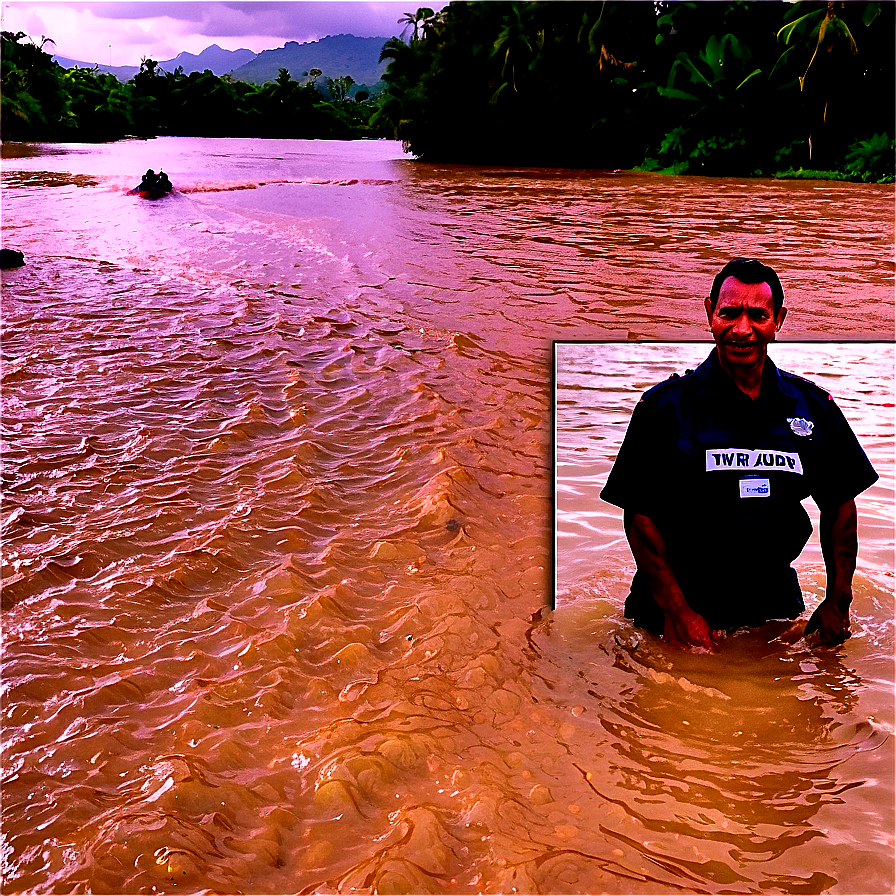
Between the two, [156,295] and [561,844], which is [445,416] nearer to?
[561,844]

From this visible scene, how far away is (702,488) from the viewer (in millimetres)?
2492

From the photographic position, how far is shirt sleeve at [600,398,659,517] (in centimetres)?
254

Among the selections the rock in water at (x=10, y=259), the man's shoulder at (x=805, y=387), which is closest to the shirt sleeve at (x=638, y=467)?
the man's shoulder at (x=805, y=387)

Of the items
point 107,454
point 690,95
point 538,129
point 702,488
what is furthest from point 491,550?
point 538,129

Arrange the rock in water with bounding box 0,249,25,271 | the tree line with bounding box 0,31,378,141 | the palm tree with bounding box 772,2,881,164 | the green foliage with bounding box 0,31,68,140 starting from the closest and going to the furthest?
the rock in water with bounding box 0,249,25,271 < the palm tree with bounding box 772,2,881,164 < the green foliage with bounding box 0,31,68,140 < the tree line with bounding box 0,31,378,141

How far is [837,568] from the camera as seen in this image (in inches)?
102

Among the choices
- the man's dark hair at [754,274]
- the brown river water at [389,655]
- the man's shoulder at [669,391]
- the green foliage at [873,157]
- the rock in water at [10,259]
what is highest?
the green foliage at [873,157]

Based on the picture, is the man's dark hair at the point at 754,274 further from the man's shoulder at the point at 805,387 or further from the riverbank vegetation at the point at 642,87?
the riverbank vegetation at the point at 642,87

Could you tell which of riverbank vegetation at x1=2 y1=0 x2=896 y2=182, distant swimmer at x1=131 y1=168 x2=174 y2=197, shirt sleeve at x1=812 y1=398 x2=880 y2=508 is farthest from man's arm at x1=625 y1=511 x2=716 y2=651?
riverbank vegetation at x1=2 y1=0 x2=896 y2=182

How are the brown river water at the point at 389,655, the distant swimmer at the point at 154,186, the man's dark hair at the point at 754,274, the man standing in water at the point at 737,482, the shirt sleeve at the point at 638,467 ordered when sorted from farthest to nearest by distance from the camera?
the distant swimmer at the point at 154,186, the shirt sleeve at the point at 638,467, the man standing in water at the point at 737,482, the man's dark hair at the point at 754,274, the brown river water at the point at 389,655

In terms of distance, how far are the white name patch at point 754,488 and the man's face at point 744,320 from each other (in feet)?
1.08

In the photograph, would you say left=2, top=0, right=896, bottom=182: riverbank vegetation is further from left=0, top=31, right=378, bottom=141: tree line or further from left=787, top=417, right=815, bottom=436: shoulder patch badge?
left=787, top=417, right=815, bottom=436: shoulder patch badge

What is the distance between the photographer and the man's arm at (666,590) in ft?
8.45

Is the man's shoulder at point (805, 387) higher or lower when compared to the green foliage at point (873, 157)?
lower
